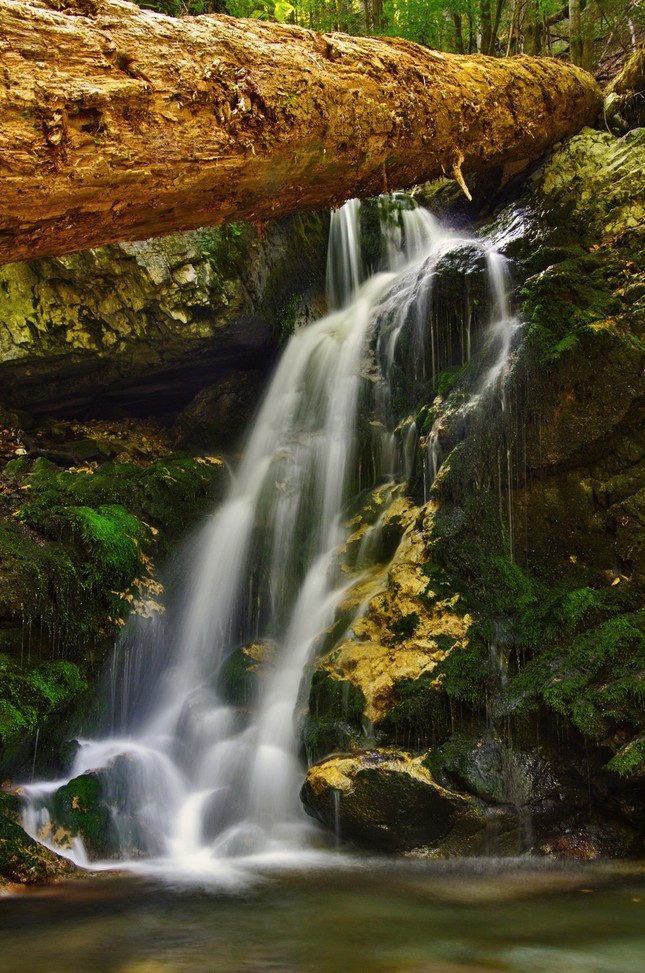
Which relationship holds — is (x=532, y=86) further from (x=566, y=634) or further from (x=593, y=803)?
(x=593, y=803)

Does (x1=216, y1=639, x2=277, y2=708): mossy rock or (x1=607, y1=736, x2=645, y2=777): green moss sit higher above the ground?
(x1=216, y1=639, x2=277, y2=708): mossy rock

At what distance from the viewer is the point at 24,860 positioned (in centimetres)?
502

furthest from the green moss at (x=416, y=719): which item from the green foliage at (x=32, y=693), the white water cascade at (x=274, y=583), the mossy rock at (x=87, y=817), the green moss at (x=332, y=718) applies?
the green foliage at (x=32, y=693)

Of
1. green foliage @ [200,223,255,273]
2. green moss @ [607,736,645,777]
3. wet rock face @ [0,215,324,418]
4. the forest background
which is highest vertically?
the forest background

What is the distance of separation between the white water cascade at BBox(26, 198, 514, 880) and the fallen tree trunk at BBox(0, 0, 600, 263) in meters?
3.22

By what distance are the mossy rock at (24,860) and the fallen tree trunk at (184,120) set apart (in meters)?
4.16

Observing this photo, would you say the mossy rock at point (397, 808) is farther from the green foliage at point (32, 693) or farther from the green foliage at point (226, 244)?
the green foliage at point (226, 244)

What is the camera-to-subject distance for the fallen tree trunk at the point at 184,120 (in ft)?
10.1

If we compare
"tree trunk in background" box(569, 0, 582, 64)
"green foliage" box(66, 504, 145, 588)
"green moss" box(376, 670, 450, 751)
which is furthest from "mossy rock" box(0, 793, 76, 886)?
"tree trunk in background" box(569, 0, 582, 64)

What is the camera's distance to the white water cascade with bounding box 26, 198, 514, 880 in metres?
6.17

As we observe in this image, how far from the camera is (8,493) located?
334 inches

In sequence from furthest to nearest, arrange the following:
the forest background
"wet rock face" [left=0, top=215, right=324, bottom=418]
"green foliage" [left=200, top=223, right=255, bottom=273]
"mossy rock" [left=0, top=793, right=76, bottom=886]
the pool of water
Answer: the forest background < "green foliage" [left=200, top=223, right=255, bottom=273] < "wet rock face" [left=0, top=215, right=324, bottom=418] < "mossy rock" [left=0, top=793, right=76, bottom=886] < the pool of water

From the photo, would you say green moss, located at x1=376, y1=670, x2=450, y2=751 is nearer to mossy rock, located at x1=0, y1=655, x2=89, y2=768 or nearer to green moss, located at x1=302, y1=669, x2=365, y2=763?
green moss, located at x1=302, y1=669, x2=365, y2=763

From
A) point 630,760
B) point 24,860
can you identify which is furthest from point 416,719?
point 24,860
